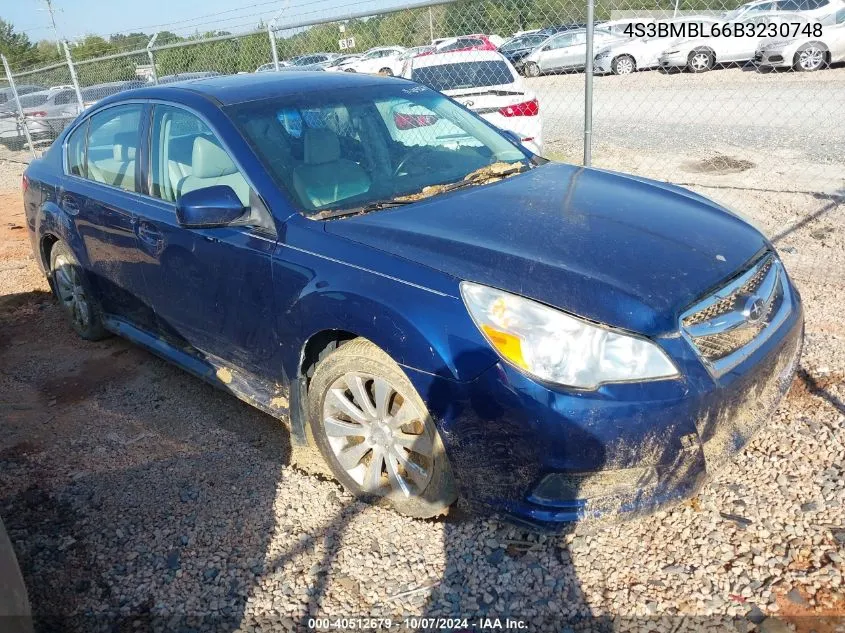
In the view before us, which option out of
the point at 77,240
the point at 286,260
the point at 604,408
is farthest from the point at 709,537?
the point at 77,240

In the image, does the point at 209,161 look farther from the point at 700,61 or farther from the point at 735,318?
the point at 700,61

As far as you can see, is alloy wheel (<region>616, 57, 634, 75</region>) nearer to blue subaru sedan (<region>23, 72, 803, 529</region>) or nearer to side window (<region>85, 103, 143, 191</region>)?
blue subaru sedan (<region>23, 72, 803, 529</region>)

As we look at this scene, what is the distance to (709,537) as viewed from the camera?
2.60 m

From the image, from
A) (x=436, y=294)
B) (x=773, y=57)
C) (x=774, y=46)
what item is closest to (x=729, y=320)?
(x=436, y=294)

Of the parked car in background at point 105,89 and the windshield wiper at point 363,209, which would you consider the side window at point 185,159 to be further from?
the parked car in background at point 105,89

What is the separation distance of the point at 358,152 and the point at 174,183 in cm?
101

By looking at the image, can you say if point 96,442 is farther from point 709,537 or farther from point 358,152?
point 709,537

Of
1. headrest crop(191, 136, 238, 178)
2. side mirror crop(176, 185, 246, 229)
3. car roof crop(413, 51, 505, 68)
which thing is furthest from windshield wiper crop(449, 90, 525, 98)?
side mirror crop(176, 185, 246, 229)

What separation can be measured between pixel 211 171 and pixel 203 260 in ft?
1.47

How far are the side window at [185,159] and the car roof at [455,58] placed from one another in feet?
18.4

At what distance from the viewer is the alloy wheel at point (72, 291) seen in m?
4.68

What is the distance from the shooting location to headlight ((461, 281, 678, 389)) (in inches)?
87.4

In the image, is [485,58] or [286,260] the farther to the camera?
[485,58]

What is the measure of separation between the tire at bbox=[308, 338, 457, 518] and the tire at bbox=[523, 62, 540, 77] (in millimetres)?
17327
